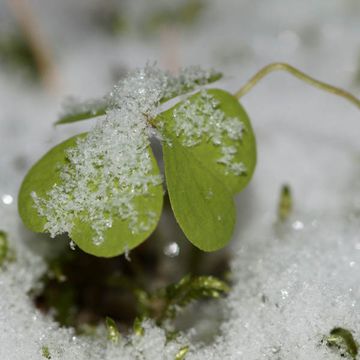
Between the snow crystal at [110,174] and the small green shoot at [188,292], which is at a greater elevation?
the snow crystal at [110,174]

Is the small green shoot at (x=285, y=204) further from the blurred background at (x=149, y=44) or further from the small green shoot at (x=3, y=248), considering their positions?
the small green shoot at (x=3, y=248)

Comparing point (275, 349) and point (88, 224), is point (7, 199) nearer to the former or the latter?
point (88, 224)

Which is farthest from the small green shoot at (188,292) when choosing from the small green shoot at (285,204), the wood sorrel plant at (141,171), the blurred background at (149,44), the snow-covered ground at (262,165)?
the blurred background at (149,44)

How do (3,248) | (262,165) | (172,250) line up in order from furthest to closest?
(262,165), (172,250), (3,248)

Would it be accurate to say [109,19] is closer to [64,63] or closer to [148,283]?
[64,63]

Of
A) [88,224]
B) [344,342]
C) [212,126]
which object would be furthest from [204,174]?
[344,342]

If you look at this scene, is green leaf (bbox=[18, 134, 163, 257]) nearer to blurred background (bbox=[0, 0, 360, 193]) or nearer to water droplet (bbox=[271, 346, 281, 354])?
water droplet (bbox=[271, 346, 281, 354])
